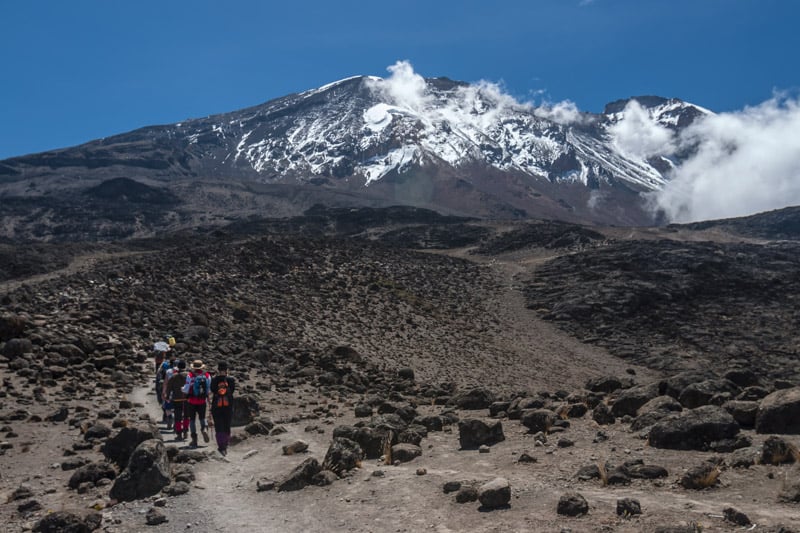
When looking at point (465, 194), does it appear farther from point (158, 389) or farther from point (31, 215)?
point (158, 389)

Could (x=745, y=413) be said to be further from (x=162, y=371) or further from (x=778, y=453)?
(x=162, y=371)

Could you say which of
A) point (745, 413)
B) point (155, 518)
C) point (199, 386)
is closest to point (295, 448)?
point (199, 386)

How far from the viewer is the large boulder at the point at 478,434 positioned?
10289mm

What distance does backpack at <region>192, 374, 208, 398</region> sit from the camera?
1174 cm

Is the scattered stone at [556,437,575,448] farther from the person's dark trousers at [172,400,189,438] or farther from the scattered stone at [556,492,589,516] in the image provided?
the person's dark trousers at [172,400,189,438]

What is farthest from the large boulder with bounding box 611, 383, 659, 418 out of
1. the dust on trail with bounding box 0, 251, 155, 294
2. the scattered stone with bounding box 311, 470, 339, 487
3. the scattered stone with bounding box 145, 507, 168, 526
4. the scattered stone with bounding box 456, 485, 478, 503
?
the dust on trail with bounding box 0, 251, 155, 294

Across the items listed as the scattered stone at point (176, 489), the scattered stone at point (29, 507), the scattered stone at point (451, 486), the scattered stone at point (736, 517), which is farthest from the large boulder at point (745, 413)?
the scattered stone at point (29, 507)

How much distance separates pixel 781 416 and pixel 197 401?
931 cm

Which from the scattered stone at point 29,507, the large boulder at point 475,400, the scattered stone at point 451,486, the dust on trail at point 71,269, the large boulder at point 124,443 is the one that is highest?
the dust on trail at point 71,269

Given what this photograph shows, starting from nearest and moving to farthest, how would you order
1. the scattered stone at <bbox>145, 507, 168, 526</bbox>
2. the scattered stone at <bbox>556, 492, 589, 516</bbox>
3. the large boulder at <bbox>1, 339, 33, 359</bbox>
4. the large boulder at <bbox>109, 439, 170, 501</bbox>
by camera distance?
the scattered stone at <bbox>556, 492, 589, 516</bbox> → the scattered stone at <bbox>145, 507, 168, 526</bbox> → the large boulder at <bbox>109, 439, 170, 501</bbox> → the large boulder at <bbox>1, 339, 33, 359</bbox>

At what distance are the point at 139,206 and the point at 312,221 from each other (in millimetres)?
41476

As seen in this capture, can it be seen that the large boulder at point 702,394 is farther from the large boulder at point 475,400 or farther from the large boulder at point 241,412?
the large boulder at point 241,412

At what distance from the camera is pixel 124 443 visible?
369 inches

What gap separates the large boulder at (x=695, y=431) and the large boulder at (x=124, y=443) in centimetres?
723
